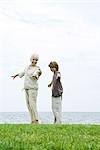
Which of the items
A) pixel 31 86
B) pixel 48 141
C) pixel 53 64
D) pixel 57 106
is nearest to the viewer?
pixel 48 141

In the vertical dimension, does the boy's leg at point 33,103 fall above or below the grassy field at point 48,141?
above

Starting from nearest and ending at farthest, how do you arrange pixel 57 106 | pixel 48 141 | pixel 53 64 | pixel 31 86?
pixel 48 141 < pixel 53 64 < pixel 31 86 < pixel 57 106

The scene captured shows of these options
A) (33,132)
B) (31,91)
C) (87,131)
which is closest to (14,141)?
(33,132)

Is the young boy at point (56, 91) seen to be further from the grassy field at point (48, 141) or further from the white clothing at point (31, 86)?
the grassy field at point (48, 141)

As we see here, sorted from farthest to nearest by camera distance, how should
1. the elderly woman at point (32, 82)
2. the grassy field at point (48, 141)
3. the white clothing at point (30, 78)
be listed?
the white clothing at point (30, 78), the elderly woman at point (32, 82), the grassy field at point (48, 141)

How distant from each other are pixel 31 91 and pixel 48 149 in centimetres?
826

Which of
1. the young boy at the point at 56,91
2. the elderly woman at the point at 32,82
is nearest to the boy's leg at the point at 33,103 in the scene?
the elderly woman at the point at 32,82

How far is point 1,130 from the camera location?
11508 mm

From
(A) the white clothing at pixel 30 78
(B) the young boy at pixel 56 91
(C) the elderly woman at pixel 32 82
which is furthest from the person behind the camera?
(B) the young boy at pixel 56 91

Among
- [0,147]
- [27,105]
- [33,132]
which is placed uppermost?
[27,105]

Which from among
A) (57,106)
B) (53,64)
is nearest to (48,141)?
(53,64)

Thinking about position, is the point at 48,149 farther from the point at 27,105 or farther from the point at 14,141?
the point at 27,105

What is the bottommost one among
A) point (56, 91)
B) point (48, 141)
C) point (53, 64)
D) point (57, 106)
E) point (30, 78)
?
point (48, 141)

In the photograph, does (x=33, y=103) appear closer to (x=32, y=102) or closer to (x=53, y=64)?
(x=32, y=102)
